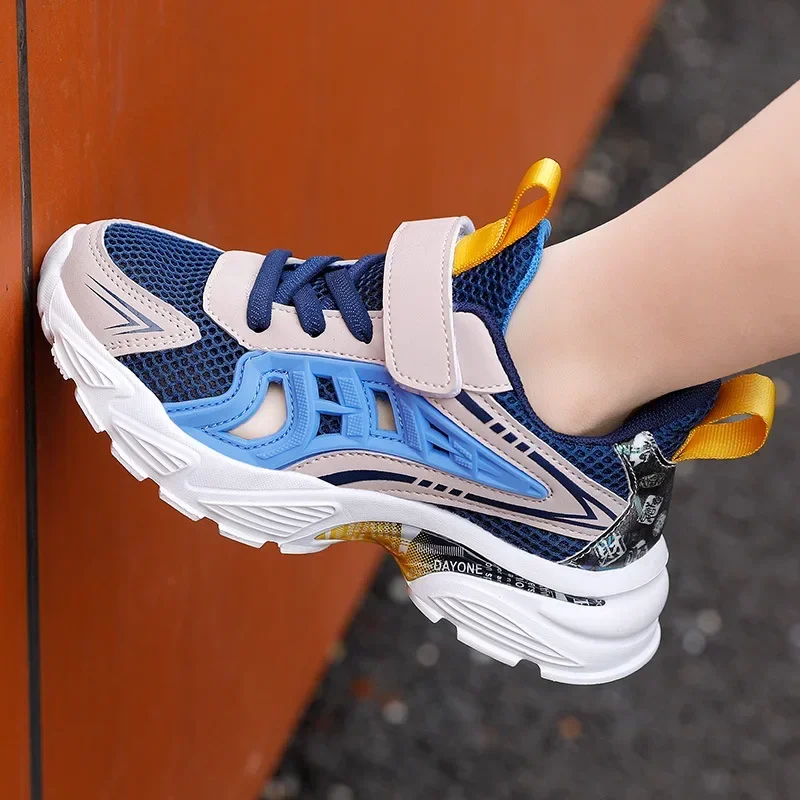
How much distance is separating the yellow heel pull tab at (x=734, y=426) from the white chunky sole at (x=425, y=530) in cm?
12

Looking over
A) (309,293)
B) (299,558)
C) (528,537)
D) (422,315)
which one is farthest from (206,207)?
(299,558)

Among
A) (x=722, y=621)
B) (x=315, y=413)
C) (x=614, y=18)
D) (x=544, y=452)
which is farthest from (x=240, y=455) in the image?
(x=614, y=18)

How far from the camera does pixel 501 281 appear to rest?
0.81 metres

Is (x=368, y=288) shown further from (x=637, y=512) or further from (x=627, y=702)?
(x=627, y=702)

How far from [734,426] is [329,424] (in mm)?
→ 325

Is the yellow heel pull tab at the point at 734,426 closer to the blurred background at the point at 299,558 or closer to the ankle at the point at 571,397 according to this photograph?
the ankle at the point at 571,397

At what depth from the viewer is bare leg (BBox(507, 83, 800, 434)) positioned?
695mm

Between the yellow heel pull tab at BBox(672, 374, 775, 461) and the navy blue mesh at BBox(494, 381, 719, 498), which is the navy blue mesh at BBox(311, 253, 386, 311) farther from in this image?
the yellow heel pull tab at BBox(672, 374, 775, 461)

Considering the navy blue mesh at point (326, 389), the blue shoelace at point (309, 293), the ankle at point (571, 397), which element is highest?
the blue shoelace at point (309, 293)

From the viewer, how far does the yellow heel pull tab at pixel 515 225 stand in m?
0.80

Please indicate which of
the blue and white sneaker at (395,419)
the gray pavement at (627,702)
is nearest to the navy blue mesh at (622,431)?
the blue and white sneaker at (395,419)

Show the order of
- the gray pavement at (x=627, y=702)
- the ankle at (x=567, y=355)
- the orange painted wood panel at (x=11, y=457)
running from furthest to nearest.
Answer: the gray pavement at (x=627, y=702)
the ankle at (x=567, y=355)
the orange painted wood panel at (x=11, y=457)
